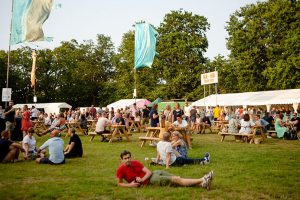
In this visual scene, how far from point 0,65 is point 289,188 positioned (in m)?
52.3

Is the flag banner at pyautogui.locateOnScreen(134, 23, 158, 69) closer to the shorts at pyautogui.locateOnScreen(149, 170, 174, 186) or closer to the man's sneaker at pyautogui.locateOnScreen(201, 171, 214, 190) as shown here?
the shorts at pyautogui.locateOnScreen(149, 170, 174, 186)

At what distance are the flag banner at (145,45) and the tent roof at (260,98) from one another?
15185mm

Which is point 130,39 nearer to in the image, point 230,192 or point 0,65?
point 0,65

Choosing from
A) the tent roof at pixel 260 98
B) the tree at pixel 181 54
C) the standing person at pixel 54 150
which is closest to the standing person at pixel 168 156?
the standing person at pixel 54 150

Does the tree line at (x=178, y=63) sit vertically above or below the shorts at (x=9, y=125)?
above

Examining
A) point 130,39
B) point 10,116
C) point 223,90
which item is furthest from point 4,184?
point 130,39

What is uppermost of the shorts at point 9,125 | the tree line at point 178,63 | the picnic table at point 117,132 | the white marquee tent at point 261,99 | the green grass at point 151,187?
the tree line at point 178,63

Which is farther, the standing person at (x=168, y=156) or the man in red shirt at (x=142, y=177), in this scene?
the standing person at (x=168, y=156)

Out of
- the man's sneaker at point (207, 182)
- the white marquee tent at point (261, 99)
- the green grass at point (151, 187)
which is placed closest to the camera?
the green grass at point (151, 187)

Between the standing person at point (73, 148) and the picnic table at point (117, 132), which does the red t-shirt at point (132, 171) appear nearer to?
the standing person at point (73, 148)

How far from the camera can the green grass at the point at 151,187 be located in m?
5.73

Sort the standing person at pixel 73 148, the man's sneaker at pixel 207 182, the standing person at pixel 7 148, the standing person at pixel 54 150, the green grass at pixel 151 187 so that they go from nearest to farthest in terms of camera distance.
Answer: the green grass at pixel 151 187 → the man's sneaker at pixel 207 182 → the standing person at pixel 54 150 → the standing person at pixel 7 148 → the standing person at pixel 73 148

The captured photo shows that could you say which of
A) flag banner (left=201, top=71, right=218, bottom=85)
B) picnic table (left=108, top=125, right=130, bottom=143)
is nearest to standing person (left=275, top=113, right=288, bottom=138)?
picnic table (left=108, top=125, right=130, bottom=143)

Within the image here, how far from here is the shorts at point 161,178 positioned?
6285 mm
